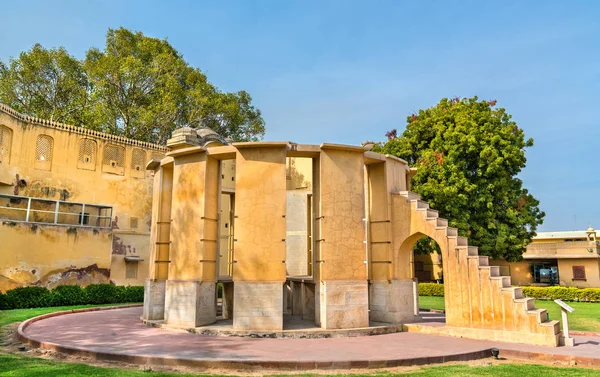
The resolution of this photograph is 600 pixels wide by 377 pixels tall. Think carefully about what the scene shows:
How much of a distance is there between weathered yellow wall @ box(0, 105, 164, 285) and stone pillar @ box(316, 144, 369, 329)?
16.9 meters

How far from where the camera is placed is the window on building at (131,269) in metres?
26.6

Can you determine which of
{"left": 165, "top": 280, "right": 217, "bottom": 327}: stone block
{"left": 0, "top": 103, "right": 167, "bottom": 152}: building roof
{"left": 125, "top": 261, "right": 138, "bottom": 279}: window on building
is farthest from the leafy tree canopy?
{"left": 165, "top": 280, "right": 217, "bottom": 327}: stone block

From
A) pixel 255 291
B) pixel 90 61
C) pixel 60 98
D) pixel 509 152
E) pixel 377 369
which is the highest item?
pixel 90 61

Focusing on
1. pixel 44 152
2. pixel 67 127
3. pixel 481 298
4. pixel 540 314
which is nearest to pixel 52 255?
pixel 44 152

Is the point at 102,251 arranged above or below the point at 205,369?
above

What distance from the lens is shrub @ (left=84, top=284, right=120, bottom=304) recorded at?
74.7ft

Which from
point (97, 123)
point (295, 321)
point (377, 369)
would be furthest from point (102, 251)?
point (377, 369)

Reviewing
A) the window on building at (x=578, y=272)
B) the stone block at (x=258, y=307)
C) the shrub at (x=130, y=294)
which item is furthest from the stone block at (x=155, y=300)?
the window on building at (x=578, y=272)

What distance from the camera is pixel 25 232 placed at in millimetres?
21875

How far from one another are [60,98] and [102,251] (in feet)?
54.6

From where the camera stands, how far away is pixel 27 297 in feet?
66.6

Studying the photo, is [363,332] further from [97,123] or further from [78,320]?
[97,123]

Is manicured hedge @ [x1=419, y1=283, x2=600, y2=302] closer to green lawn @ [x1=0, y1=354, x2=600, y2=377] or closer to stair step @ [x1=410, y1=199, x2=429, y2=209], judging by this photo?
stair step @ [x1=410, y1=199, x2=429, y2=209]

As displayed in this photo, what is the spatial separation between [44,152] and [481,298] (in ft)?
85.4
